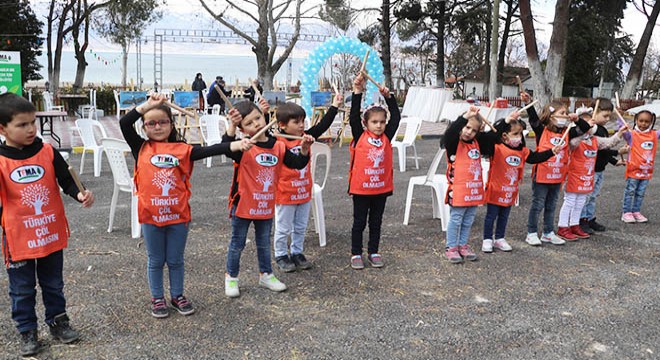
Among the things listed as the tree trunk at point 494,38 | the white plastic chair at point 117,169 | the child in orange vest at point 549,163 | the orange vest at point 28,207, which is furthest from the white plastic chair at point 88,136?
the tree trunk at point 494,38

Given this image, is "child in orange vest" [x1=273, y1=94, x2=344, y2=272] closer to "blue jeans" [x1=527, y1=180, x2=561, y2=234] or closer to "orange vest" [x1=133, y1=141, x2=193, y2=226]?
"orange vest" [x1=133, y1=141, x2=193, y2=226]

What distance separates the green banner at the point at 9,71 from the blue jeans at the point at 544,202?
31.2 ft

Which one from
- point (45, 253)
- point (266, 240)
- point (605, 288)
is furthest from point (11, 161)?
point (605, 288)

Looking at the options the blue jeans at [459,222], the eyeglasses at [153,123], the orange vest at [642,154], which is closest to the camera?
the eyeglasses at [153,123]

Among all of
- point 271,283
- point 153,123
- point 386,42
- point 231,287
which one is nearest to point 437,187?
point 271,283

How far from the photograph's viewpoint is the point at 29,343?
9.56 feet

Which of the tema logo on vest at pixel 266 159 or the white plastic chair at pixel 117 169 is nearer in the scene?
the tema logo on vest at pixel 266 159

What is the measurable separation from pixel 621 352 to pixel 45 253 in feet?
10.2

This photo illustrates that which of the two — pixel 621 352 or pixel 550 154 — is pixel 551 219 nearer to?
pixel 550 154

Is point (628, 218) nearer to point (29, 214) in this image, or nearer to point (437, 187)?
point (437, 187)

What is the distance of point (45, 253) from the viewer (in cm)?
286

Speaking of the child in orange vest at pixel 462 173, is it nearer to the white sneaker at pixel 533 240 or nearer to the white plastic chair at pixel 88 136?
the white sneaker at pixel 533 240

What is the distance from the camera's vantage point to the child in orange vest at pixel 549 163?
482cm

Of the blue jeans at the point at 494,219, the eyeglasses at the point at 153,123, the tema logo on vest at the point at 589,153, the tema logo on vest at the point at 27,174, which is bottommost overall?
the blue jeans at the point at 494,219
